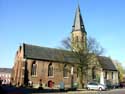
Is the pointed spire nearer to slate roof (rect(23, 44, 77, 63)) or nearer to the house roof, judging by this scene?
the house roof

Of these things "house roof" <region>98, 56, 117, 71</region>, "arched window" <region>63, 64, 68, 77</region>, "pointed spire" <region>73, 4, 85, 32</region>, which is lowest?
"arched window" <region>63, 64, 68, 77</region>

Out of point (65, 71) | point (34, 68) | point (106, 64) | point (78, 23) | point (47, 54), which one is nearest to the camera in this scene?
point (34, 68)

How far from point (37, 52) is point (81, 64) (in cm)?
1453

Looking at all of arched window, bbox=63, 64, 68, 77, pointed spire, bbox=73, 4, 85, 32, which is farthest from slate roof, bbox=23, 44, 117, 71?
pointed spire, bbox=73, 4, 85, 32

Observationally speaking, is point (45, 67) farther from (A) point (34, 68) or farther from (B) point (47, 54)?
(B) point (47, 54)

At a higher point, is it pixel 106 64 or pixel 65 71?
pixel 106 64

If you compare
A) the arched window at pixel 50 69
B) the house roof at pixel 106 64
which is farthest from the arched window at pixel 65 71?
the house roof at pixel 106 64

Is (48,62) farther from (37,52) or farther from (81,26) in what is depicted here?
(81,26)

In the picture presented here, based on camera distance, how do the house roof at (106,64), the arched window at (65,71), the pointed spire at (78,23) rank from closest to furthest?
the arched window at (65,71) → the house roof at (106,64) → the pointed spire at (78,23)

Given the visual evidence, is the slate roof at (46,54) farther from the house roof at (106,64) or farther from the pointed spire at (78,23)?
the house roof at (106,64)

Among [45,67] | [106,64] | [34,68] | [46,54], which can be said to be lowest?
[34,68]

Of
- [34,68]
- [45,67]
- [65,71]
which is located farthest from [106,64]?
[34,68]

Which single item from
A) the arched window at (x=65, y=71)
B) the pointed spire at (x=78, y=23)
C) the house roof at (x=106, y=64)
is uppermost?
the pointed spire at (x=78, y=23)

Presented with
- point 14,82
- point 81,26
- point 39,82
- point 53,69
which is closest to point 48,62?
point 53,69
